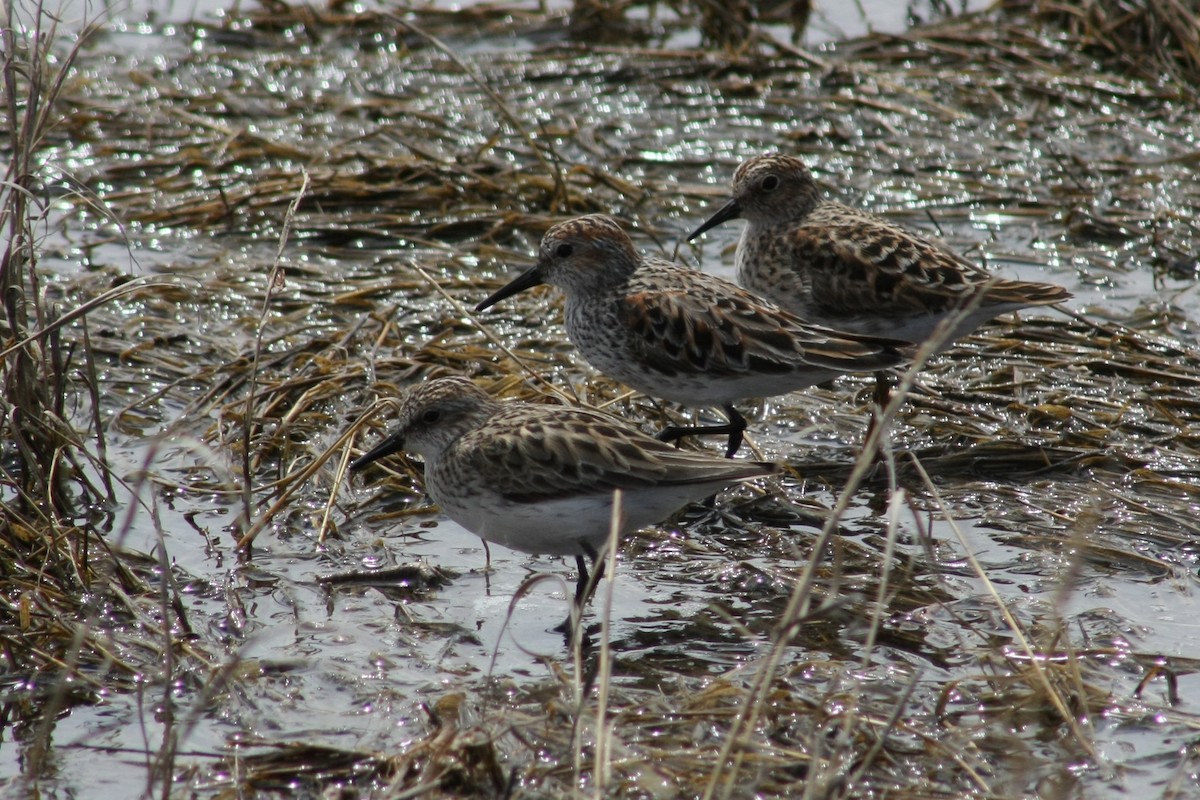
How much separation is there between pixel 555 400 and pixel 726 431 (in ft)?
2.94

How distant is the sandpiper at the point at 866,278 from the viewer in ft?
23.6

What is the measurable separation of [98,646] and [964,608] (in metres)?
3.29

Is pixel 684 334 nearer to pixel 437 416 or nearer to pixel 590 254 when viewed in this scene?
pixel 590 254

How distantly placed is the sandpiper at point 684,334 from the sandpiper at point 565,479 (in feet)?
2.85

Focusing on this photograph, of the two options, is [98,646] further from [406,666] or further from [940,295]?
[940,295]

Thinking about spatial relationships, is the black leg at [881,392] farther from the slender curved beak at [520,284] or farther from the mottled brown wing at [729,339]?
the slender curved beak at [520,284]

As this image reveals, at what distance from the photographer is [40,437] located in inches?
240

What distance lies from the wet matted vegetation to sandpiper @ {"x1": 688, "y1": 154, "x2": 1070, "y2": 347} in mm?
661

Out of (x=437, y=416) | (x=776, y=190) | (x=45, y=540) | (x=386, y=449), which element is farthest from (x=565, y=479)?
(x=776, y=190)

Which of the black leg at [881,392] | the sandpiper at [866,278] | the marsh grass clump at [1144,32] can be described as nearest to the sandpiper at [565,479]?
the sandpiper at [866,278]

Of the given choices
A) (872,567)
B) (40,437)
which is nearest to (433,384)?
(40,437)

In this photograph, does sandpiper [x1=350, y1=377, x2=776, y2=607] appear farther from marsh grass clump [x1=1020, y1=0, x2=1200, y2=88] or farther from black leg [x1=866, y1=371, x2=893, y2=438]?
marsh grass clump [x1=1020, y1=0, x2=1200, y2=88]

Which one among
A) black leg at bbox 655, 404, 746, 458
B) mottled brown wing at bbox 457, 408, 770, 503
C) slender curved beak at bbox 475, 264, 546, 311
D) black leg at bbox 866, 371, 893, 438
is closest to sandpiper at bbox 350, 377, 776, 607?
mottled brown wing at bbox 457, 408, 770, 503

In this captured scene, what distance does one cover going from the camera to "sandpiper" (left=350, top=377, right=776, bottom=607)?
5695mm
